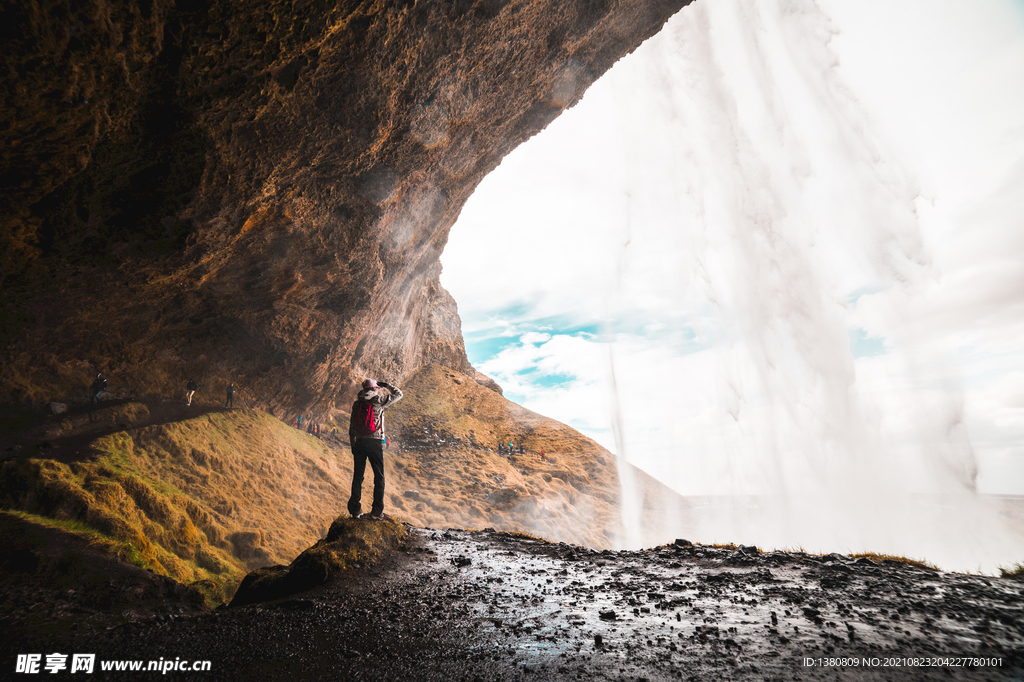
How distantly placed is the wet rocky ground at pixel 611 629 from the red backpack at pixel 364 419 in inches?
103

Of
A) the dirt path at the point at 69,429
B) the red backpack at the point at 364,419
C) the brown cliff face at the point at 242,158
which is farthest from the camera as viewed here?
the dirt path at the point at 69,429

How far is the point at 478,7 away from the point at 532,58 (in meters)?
3.62

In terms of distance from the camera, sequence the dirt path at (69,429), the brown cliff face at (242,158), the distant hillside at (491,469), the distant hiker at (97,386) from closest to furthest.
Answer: the brown cliff face at (242,158), the dirt path at (69,429), the distant hiker at (97,386), the distant hillside at (491,469)

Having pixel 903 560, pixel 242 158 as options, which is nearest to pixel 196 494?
pixel 242 158

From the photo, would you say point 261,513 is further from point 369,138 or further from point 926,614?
point 926,614

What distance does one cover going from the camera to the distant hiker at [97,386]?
41.9 ft

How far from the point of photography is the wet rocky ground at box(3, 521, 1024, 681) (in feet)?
11.4

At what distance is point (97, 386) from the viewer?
12.8 m

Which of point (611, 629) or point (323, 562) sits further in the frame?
point (323, 562)

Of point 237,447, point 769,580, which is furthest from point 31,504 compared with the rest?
point 769,580

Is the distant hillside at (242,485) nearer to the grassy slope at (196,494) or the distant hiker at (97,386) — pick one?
the grassy slope at (196,494)

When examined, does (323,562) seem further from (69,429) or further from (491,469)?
(491,469)

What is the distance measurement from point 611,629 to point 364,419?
572 cm

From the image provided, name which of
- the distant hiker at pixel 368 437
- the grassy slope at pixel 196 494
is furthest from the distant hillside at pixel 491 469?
the distant hiker at pixel 368 437
